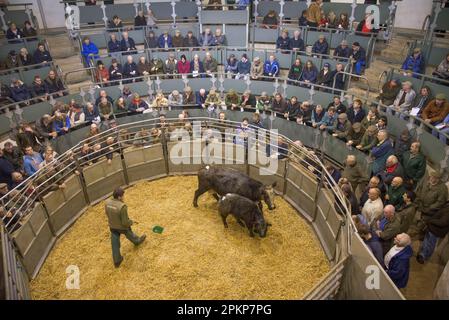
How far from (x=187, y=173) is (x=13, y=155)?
187 inches

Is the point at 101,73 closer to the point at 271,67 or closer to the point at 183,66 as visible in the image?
the point at 183,66

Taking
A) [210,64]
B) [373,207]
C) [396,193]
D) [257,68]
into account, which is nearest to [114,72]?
[210,64]

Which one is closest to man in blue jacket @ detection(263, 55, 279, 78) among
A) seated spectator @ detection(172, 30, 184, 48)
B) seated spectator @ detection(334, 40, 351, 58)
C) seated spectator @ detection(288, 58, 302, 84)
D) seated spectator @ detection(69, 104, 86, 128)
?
seated spectator @ detection(288, 58, 302, 84)

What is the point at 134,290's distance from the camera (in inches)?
261

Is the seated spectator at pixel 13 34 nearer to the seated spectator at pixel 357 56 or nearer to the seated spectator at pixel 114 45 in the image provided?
the seated spectator at pixel 114 45

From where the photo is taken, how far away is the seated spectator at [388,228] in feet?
20.7

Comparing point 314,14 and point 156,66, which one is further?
point 314,14

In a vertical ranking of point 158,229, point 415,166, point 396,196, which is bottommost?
point 158,229

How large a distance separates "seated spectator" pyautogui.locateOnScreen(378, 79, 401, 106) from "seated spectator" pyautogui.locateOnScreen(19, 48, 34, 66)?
13.3 m

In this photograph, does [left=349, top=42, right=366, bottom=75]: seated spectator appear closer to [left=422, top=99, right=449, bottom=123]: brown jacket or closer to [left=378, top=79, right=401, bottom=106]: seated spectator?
[left=378, top=79, right=401, bottom=106]: seated spectator

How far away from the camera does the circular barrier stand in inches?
215

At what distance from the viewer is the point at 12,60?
1318 cm

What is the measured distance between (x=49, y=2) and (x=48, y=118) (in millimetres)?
10850

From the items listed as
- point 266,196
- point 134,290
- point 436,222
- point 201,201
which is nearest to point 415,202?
point 436,222
